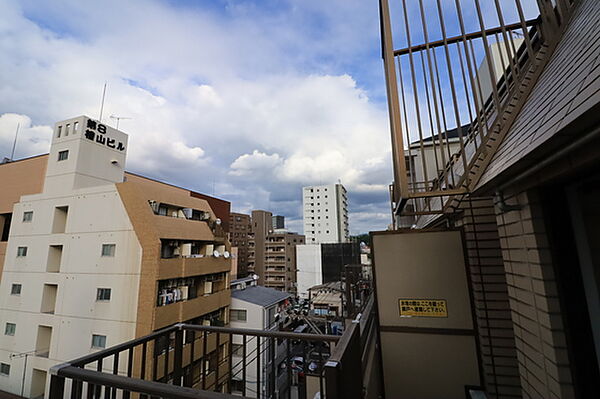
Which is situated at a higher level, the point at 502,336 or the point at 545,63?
the point at 545,63

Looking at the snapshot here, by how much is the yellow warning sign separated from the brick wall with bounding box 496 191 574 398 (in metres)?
0.85

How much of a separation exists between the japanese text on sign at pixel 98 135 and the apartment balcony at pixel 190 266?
7686 mm

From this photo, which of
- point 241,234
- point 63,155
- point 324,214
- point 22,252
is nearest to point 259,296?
point 22,252

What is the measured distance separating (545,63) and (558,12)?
22.1 inches

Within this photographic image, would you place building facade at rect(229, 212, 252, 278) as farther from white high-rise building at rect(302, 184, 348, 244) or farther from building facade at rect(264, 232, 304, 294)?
white high-rise building at rect(302, 184, 348, 244)

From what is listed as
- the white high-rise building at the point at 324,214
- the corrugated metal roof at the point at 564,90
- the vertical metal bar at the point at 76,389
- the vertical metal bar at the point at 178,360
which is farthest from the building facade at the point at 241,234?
the corrugated metal roof at the point at 564,90

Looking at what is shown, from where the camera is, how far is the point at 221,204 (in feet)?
76.5

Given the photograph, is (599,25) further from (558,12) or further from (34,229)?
(34,229)

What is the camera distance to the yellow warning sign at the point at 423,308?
103 inches

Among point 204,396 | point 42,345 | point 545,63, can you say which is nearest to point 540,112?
point 545,63

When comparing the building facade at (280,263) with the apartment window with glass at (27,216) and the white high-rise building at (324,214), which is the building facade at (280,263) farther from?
the apartment window with glass at (27,216)

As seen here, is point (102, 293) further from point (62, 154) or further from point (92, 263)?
point (62, 154)

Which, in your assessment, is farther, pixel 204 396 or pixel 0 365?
pixel 0 365

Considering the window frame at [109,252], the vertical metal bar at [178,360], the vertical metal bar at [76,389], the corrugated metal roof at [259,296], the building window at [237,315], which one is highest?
the window frame at [109,252]
